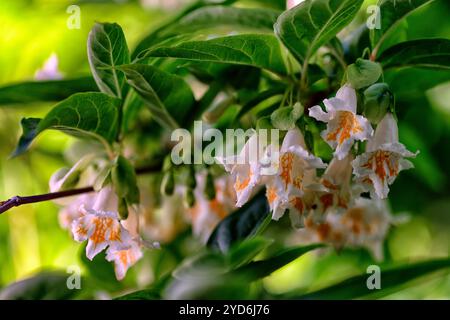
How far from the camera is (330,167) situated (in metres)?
0.85

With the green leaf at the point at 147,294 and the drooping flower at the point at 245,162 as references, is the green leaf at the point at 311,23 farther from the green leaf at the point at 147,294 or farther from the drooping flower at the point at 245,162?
the green leaf at the point at 147,294

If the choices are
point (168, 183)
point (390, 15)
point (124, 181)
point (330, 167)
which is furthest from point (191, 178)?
point (390, 15)

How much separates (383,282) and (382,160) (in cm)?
23

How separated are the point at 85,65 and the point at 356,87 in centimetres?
104

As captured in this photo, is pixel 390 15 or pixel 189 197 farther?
pixel 189 197

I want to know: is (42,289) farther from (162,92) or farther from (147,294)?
(162,92)

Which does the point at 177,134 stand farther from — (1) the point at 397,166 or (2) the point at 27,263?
(2) the point at 27,263

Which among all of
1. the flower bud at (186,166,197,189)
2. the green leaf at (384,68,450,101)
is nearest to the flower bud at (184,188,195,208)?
the flower bud at (186,166,197,189)

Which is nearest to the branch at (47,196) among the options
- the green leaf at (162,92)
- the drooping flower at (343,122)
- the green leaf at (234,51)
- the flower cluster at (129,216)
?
the flower cluster at (129,216)

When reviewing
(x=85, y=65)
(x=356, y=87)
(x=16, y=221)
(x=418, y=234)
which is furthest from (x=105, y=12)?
(x=356, y=87)

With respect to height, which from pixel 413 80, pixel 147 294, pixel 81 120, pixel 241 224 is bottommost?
pixel 147 294

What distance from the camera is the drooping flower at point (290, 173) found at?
0.78 m

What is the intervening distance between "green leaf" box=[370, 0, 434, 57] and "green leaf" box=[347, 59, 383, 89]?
0.09 m

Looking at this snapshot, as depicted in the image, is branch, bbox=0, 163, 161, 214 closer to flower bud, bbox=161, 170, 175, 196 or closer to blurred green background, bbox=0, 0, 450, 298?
flower bud, bbox=161, 170, 175, 196
